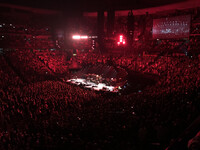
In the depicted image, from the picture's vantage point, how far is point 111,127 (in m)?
5.56

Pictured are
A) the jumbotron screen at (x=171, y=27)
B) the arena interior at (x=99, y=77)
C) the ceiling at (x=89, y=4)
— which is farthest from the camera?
the ceiling at (x=89, y=4)

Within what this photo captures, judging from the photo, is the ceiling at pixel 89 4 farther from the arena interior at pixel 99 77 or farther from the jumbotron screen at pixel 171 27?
the jumbotron screen at pixel 171 27

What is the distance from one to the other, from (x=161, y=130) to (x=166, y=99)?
8.87 ft

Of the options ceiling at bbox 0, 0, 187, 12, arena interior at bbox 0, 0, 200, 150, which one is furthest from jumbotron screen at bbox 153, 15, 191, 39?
ceiling at bbox 0, 0, 187, 12

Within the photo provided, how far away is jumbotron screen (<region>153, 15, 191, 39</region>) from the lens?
1622 cm

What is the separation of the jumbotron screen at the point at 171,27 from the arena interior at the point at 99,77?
0.09m

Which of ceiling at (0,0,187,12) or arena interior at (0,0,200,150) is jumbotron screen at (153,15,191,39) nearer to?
arena interior at (0,0,200,150)

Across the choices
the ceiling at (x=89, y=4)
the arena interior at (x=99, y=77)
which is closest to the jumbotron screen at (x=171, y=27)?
the arena interior at (x=99, y=77)

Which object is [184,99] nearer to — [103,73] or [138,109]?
[138,109]

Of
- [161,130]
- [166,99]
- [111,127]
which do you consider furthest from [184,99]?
[111,127]

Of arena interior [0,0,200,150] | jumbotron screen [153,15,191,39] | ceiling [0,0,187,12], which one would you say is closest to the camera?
arena interior [0,0,200,150]

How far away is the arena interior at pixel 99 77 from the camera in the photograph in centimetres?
524

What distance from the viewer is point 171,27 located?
17.3 metres

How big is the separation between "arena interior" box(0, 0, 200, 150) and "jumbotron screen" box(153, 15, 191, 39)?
0.09 m
